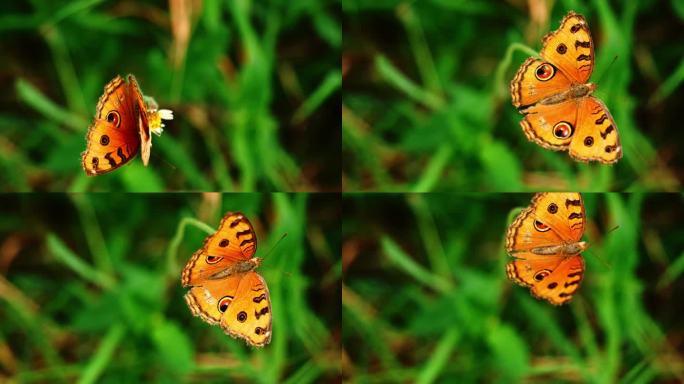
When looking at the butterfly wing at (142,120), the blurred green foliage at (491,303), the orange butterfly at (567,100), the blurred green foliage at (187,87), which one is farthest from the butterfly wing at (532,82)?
the butterfly wing at (142,120)

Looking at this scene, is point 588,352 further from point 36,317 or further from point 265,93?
point 36,317

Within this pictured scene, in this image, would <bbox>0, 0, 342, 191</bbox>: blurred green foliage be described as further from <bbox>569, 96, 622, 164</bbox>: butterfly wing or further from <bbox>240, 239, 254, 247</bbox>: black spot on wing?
<bbox>569, 96, 622, 164</bbox>: butterfly wing

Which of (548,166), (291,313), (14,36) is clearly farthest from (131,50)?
(548,166)

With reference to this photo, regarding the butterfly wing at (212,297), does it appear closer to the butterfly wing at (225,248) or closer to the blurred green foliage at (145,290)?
the butterfly wing at (225,248)

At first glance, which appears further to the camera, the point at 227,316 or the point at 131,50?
the point at 131,50

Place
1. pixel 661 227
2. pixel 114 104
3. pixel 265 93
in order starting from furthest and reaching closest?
pixel 661 227 < pixel 265 93 < pixel 114 104

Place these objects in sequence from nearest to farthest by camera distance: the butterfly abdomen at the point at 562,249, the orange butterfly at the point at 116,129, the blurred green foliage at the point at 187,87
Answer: the orange butterfly at the point at 116,129 → the butterfly abdomen at the point at 562,249 → the blurred green foliage at the point at 187,87

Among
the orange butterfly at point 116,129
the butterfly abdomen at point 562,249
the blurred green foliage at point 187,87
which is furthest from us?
the blurred green foliage at point 187,87

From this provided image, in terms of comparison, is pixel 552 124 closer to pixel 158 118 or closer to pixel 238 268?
pixel 238 268
